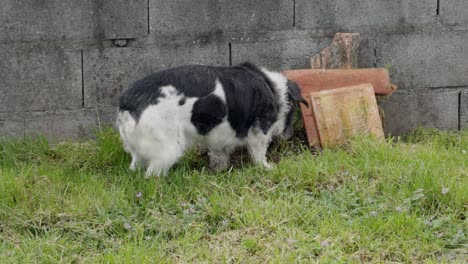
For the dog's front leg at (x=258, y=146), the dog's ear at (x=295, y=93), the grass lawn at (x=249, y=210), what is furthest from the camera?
the dog's ear at (x=295, y=93)

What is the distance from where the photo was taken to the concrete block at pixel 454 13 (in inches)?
219

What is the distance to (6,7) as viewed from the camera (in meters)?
5.30

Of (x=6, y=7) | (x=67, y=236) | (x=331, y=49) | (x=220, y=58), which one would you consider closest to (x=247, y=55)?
(x=220, y=58)

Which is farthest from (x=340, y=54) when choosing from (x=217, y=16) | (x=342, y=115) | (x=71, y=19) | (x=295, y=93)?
(x=71, y=19)

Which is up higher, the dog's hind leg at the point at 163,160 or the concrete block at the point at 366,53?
the concrete block at the point at 366,53

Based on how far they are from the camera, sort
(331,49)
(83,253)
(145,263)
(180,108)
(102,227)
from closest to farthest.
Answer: (145,263), (83,253), (102,227), (180,108), (331,49)

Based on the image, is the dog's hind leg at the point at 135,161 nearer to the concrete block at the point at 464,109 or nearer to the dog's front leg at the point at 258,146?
the dog's front leg at the point at 258,146

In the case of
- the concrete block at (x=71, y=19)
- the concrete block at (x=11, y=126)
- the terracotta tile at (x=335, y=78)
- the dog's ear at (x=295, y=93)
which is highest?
the concrete block at (x=71, y=19)

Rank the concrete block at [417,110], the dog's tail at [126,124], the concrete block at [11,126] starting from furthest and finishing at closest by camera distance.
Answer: the concrete block at [417,110]
the concrete block at [11,126]
the dog's tail at [126,124]

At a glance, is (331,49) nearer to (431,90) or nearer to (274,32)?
(274,32)

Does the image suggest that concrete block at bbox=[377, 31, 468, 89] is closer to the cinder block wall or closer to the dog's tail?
the cinder block wall

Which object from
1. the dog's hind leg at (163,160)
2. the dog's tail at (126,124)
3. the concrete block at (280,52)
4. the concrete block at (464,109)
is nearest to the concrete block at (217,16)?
the concrete block at (280,52)

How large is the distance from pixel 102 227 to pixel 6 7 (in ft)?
8.70

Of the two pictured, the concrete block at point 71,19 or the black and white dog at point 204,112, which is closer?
the black and white dog at point 204,112
